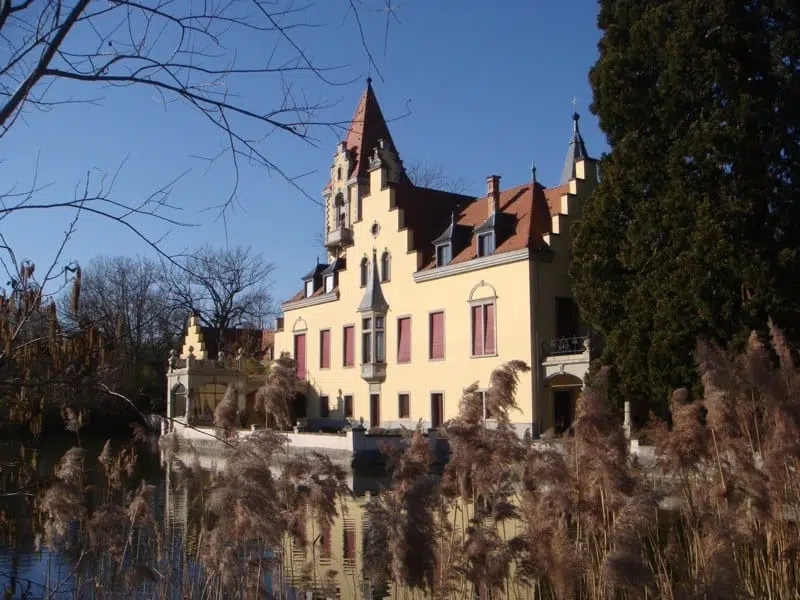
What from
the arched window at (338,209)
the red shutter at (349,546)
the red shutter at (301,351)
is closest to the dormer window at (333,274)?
the arched window at (338,209)

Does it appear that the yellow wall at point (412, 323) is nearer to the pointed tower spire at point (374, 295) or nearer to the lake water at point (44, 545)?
the pointed tower spire at point (374, 295)

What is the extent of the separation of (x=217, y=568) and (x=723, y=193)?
16998mm

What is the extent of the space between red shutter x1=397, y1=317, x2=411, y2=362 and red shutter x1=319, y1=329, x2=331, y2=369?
4673 millimetres

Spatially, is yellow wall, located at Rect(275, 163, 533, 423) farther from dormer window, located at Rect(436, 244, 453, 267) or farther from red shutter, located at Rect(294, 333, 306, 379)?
dormer window, located at Rect(436, 244, 453, 267)

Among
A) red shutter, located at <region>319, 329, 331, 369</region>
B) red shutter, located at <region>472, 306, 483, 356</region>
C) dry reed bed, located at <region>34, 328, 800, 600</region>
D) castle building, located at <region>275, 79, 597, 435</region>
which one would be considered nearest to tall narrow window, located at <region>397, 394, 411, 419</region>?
castle building, located at <region>275, 79, 597, 435</region>

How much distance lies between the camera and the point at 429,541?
14.5 ft

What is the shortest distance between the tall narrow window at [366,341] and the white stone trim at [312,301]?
2469mm

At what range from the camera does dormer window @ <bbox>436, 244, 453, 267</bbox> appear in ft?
97.9

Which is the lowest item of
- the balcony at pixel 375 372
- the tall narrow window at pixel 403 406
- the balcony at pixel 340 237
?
the tall narrow window at pixel 403 406

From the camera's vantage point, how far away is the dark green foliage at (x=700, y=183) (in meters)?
18.8

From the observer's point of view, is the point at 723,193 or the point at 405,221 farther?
the point at 405,221

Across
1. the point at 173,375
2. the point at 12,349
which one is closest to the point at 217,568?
the point at 12,349

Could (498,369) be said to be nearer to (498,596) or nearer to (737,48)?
(498,596)

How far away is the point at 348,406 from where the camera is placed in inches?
1345
